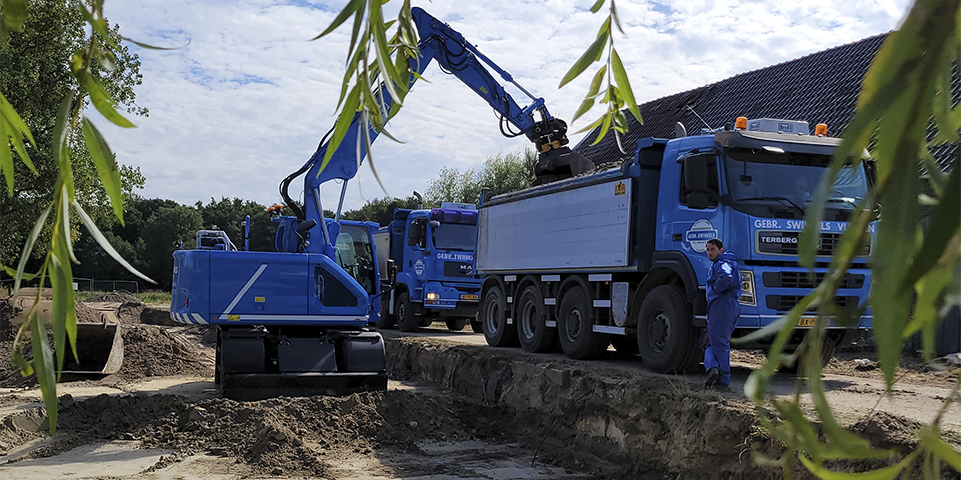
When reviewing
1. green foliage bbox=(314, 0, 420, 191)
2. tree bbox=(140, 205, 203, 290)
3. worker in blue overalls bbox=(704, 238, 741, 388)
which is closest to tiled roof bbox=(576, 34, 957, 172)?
worker in blue overalls bbox=(704, 238, 741, 388)

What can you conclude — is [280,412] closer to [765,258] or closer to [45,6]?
[765,258]

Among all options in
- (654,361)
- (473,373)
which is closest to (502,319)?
(473,373)

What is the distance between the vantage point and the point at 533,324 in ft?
45.3

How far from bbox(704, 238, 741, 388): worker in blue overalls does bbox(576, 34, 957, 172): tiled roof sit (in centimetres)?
828

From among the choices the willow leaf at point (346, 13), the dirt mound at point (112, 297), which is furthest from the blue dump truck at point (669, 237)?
the dirt mound at point (112, 297)

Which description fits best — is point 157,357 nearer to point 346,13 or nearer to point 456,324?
point 456,324

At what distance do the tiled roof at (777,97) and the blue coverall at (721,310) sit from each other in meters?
8.30

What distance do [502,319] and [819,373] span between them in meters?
13.9

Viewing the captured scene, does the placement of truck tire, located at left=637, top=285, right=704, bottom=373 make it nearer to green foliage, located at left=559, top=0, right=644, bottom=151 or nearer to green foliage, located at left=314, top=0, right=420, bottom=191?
green foliage, located at left=559, top=0, right=644, bottom=151

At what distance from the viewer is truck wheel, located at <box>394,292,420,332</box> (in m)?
20.2

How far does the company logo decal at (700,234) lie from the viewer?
9.80 metres

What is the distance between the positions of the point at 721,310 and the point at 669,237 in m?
1.80

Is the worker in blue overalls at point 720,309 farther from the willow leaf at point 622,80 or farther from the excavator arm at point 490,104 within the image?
the willow leaf at point 622,80

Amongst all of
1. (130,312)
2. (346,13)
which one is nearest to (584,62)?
(346,13)
